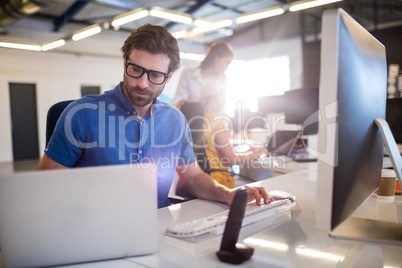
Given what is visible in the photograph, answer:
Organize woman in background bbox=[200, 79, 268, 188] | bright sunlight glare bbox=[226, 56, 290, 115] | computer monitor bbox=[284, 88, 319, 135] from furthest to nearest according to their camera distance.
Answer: bright sunlight glare bbox=[226, 56, 290, 115], computer monitor bbox=[284, 88, 319, 135], woman in background bbox=[200, 79, 268, 188]

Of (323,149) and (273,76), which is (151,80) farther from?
(273,76)

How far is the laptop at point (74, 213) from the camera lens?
2.35 ft

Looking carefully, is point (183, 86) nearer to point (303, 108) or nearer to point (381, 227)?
point (303, 108)

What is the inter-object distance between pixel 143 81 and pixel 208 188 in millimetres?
554

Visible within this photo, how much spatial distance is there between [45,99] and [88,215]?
867 cm

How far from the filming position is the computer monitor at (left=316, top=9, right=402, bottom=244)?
2.17 feet

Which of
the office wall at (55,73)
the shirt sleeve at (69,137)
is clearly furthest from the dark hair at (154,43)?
the office wall at (55,73)

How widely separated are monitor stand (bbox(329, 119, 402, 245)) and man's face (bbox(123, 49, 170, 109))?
919 millimetres

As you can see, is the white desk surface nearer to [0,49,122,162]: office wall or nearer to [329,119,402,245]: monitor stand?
[329,119,402,245]: monitor stand

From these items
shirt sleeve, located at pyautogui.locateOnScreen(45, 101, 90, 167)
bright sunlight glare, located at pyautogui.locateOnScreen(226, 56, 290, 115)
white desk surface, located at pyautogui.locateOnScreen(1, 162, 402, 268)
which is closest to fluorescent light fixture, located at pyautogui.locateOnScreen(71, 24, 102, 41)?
bright sunlight glare, located at pyautogui.locateOnScreen(226, 56, 290, 115)

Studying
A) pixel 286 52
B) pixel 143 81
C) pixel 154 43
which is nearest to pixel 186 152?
pixel 143 81

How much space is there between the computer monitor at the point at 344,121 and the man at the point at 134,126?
1.83ft

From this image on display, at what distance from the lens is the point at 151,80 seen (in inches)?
57.2

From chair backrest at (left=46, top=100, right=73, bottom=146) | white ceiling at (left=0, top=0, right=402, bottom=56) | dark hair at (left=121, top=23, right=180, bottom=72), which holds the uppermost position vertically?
white ceiling at (left=0, top=0, right=402, bottom=56)
